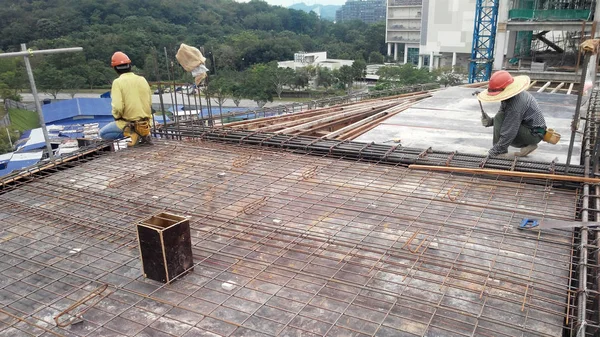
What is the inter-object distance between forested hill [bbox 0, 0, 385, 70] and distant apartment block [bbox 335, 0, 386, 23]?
87.9m

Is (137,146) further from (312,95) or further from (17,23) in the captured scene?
(17,23)

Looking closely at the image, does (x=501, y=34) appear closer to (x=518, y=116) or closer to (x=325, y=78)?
(x=518, y=116)

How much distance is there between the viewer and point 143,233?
286cm

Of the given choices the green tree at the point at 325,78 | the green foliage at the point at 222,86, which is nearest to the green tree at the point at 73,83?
the green foliage at the point at 222,86

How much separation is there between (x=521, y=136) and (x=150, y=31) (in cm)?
5180

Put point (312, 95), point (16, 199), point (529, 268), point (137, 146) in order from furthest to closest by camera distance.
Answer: point (312, 95) → point (137, 146) → point (16, 199) → point (529, 268)

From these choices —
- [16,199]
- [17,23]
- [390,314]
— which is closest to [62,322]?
[390,314]

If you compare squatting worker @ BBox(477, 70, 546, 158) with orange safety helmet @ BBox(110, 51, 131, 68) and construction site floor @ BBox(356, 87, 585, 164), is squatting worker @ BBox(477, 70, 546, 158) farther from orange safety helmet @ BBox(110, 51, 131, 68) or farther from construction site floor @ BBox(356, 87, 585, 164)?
orange safety helmet @ BBox(110, 51, 131, 68)

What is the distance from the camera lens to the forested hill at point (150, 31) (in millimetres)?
43163

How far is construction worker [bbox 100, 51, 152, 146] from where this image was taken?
582 centimetres

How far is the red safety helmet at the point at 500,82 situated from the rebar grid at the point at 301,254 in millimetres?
1126

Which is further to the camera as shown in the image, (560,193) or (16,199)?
(16,199)

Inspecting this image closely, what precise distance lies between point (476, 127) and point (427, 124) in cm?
79

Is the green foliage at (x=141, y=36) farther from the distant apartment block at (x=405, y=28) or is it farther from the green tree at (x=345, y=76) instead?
the green tree at (x=345, y=76)
